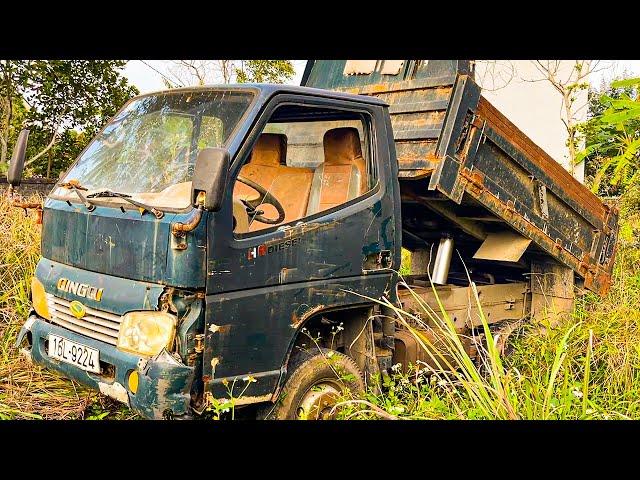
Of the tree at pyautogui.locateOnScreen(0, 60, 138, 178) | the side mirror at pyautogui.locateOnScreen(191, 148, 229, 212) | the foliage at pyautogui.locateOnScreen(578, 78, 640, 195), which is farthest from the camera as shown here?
the tree at pyautogui.locateOnScreen(0, 60, 138, 178)

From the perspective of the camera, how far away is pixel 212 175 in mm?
3088

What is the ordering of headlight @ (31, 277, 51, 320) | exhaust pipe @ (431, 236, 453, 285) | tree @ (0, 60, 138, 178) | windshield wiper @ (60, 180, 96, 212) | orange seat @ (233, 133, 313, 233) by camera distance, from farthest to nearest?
tree @ (0, 60, 138, 178)
exhaust pipe @ (431, 236, 453, 285)
orange seat @ (233, 133, 313, 233)
headlight @ (31, 277, 51, 320)
windshield wiper @ (60, 180, 96, 212)

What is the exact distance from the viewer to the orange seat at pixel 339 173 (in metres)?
4.31

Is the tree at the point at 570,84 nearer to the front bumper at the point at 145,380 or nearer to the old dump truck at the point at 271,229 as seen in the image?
the old dump truck at the point at 271,229

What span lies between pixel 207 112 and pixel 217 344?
1.42 meters

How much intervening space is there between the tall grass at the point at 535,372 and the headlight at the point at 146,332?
1084 mm

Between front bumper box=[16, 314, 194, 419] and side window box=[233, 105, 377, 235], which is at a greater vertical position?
side window box=[233, 105, 377, 235]

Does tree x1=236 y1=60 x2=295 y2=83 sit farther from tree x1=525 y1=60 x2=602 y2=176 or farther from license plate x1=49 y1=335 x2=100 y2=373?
license plate x1=49 y1=335 x2=100 y2=373

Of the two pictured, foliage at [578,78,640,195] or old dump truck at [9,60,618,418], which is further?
foliage at [578,78,640,195]

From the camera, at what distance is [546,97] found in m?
15.8

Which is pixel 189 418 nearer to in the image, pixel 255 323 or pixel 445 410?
pixel 255 323

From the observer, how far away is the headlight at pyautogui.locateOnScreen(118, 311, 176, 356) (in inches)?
127

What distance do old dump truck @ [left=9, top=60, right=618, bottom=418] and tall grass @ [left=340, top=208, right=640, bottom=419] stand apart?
287 mm

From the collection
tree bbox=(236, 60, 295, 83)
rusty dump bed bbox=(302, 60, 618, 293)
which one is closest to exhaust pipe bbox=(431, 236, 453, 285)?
rusty dump bed bbox=(302, 60, 618, 293)
